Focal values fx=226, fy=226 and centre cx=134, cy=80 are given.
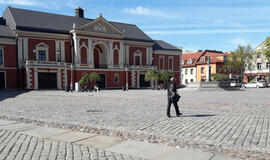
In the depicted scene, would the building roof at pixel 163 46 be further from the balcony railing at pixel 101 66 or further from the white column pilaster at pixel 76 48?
the white column pilaster at pixel 76 48

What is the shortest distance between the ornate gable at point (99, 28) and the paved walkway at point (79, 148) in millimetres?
35183

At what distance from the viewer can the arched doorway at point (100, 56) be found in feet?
144

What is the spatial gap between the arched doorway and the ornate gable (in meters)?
2.97

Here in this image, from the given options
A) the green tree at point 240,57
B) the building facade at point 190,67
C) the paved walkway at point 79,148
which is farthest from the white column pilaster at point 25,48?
the green tree at point 240,57

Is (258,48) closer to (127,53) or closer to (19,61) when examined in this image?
(127,53)

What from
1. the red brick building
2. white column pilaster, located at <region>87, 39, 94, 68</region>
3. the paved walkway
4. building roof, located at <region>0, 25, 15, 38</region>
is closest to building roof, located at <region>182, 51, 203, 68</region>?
the red brick building

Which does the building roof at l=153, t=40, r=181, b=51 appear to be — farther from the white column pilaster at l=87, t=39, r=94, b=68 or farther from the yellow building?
the white column pilaster at l=87, t=39, r=94, b=68

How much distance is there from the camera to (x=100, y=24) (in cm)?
4141

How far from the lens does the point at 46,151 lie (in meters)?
4.96

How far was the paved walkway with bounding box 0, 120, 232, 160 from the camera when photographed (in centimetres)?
463

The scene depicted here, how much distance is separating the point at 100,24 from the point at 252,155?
39499 millimetres

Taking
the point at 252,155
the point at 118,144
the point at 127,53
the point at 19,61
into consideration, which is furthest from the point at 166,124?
the point at 127,53

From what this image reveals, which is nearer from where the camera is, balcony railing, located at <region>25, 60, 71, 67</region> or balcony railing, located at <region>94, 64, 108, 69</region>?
balcony railing, located at <region>25, 60, 71, 67</region>

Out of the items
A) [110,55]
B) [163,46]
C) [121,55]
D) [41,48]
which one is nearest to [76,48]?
[41,48]
